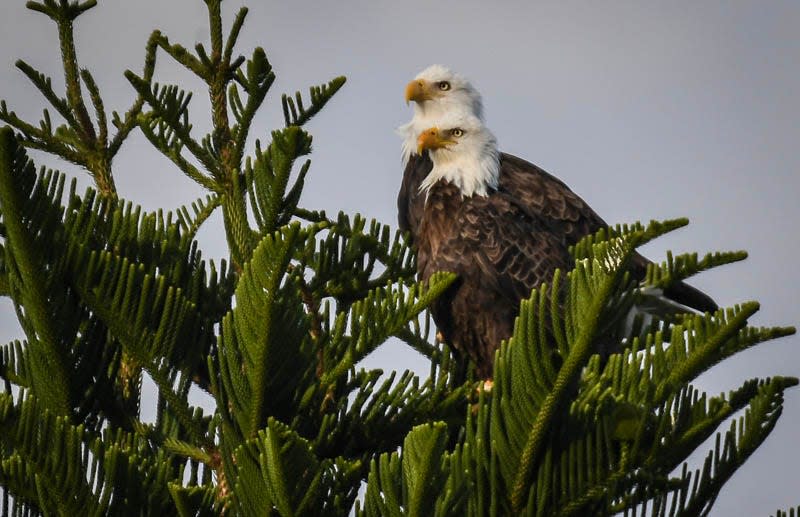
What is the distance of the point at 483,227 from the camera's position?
673cm

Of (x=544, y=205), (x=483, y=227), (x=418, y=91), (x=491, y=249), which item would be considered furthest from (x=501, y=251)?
(x=418, y=91)

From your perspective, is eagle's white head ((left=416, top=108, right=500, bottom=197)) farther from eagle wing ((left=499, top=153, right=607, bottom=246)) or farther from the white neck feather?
eagle wing ((left=499, top=153, right=607, bottom=246))

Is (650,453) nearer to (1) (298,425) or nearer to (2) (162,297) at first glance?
(1) (298,425)

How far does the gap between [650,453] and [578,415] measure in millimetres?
281

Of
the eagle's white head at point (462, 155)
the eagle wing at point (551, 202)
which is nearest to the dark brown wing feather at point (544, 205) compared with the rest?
the eagle wing at point (551, 202)

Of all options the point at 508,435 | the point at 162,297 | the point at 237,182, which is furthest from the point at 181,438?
the point at 508,435

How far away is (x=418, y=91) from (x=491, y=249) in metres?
1.88

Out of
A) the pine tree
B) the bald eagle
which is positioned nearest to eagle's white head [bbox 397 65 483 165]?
the bald eagle

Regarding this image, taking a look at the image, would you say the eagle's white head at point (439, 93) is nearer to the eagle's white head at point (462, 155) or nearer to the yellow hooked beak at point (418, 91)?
the yellow hooked beak at point (418, 91)

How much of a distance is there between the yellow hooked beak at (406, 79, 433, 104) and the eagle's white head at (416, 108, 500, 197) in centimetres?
100

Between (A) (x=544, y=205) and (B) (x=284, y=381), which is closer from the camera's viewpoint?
(B) (x=284, y=381)

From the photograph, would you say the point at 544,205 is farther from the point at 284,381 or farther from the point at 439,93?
the point at 284,381

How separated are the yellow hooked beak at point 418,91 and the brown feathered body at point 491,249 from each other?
46.9 inches

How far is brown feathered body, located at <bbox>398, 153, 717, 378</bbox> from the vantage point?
256 inches
